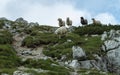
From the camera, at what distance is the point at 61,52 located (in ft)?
140

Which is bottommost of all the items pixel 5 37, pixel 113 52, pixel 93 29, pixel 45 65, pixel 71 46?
pixel 45 65

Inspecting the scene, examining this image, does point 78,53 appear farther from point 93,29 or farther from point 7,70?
Result: point 93,29

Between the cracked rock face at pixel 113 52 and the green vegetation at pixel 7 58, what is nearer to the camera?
the green vegetation at pixel 7 58

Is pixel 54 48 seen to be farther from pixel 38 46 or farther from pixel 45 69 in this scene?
pixel 45 69

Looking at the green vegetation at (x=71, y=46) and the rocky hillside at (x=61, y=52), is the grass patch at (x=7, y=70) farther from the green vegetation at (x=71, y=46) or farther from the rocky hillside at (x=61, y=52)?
the green vegetation at (x=71, y=46)

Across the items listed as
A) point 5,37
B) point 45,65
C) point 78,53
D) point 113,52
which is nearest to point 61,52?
point 78,53

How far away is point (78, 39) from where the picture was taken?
48.9 m

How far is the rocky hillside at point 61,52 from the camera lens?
35.4 meters

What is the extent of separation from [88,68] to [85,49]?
4204mm

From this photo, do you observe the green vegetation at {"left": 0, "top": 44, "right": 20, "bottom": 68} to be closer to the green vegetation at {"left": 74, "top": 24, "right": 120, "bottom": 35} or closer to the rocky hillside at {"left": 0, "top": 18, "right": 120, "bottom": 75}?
the rocky hillside at {"left": 0, "top": 18, "right": 120, "bottom": 75}

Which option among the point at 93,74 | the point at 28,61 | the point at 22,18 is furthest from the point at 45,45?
the point at 22,18

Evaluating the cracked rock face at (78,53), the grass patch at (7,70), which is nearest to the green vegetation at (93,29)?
the cracked rock face at (78,53)

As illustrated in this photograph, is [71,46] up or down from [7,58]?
up

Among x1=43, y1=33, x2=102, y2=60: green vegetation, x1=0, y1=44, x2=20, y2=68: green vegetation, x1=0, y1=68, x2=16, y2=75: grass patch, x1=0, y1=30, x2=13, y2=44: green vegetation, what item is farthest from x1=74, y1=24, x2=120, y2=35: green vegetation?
x1=0, y1=68, x2=16, y2=75: grass patch
